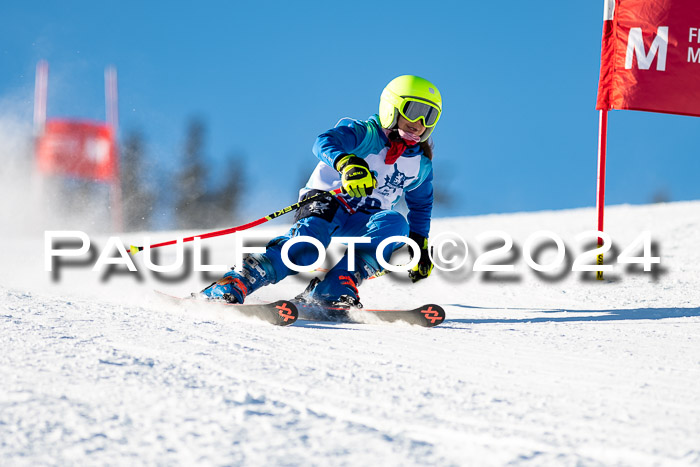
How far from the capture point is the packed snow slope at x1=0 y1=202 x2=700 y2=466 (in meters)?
1.21

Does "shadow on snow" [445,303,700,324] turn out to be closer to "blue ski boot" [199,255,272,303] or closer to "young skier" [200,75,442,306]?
"young skier" [200,75,442,306]

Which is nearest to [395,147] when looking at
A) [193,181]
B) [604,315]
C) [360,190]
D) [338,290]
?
[360,190]

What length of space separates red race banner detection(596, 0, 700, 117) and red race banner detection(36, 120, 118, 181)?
10.8 metres

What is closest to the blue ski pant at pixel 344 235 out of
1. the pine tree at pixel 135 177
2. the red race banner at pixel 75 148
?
the red race banner at pixel 75 148

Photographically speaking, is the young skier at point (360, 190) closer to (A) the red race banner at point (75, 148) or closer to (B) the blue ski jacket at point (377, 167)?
(B) the blue ski jacket at point (377, 167)

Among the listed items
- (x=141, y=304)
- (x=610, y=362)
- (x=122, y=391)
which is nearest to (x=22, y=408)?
(x=122, y=391)

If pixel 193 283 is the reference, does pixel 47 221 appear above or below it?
above

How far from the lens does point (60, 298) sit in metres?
3.53

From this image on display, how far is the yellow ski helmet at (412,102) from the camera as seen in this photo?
3.49 meters

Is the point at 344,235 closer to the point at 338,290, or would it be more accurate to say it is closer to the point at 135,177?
the point at 338,290

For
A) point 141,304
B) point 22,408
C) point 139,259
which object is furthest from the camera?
point 139,259

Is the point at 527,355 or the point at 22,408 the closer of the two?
the point at 22,408

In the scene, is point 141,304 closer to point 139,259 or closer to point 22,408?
point 22,408

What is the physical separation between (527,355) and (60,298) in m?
2.48
